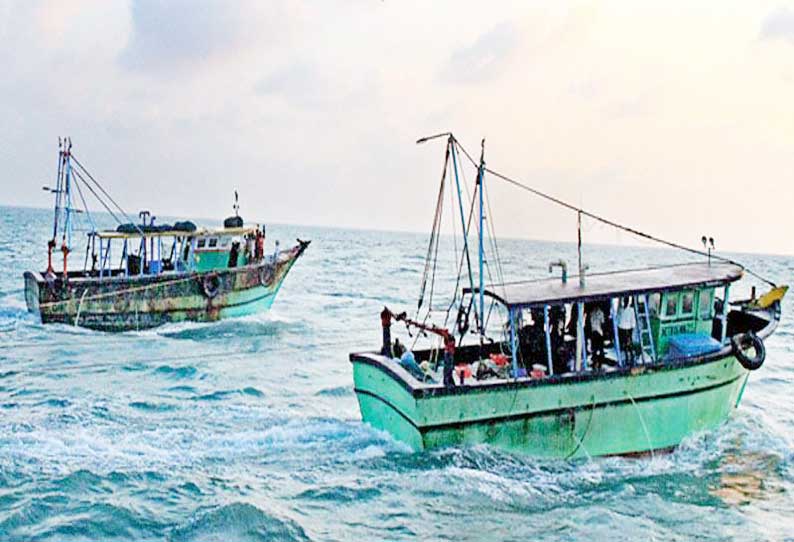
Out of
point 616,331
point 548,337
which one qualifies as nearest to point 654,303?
point 616,331

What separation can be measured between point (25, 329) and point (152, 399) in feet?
38.0

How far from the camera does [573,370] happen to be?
48.0 feet

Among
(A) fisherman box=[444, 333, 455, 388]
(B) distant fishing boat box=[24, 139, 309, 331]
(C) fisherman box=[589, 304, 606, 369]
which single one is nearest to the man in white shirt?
(C) fisherman box=[589, 304, 606, 369]

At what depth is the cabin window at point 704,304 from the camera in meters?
15.3

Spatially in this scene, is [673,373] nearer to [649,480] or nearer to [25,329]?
[649,480]

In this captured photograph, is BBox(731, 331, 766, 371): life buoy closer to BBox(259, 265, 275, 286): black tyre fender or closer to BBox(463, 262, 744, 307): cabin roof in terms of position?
BBox(463, 262, 744, 307): cabin roof

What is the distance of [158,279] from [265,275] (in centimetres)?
453

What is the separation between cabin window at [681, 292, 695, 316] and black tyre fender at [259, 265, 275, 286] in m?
19.3

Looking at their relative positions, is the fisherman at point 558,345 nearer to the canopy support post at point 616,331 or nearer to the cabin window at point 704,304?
the canopy support post at point 616,331

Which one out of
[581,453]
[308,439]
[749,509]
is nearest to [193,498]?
[308,439]

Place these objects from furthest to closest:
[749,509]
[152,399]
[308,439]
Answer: [152,399] < [308,439] < [749,509]

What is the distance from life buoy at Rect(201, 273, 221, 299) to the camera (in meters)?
29.9

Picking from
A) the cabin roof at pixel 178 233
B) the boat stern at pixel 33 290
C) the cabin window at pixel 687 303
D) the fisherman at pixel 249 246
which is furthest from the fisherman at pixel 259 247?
the cabin window at pixel 687 303

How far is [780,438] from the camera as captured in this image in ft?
55.0
